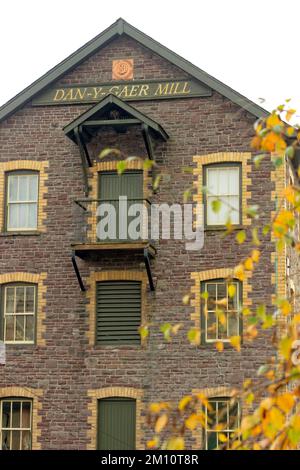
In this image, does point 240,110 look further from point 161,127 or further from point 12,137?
point 12,137

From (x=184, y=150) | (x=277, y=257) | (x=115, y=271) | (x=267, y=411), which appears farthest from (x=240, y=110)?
(x=267, y=411)

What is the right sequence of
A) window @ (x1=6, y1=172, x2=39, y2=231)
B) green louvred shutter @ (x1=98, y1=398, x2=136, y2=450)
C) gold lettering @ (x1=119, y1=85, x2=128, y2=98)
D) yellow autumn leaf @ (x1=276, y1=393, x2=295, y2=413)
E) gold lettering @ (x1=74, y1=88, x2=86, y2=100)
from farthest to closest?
1. gold lettering @ (x1=74, y1=88, x2=86, y2=100)
2. gold lettering @ (x1=119, y1=85, x2=128, y2=98)
3. window @ (x1=6, y1=172, x2=39, y2=231)
4. green louvred shutter @ (x1=98, y1=398, x2=136, y2=450)
5. yellow autumn leaf @ (x1=276, y1=393, x2=295, y2=413)

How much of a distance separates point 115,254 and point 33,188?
304cm

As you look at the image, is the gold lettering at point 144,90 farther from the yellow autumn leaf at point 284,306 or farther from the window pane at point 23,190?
the yellow autumn leaf at point 284,306

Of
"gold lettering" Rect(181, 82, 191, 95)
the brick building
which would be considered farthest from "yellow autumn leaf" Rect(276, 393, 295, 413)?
"gold lettering" Rect(181, 82, 191, 95)

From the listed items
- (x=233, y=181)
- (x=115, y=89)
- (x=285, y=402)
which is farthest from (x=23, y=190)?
(x=285, y=402)

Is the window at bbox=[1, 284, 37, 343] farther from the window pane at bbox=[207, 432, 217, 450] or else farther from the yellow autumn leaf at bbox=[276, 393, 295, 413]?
the yellow autumn leaf at bbox=[276, 393, 295, 413]

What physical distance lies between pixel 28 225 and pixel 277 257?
21.8 ft

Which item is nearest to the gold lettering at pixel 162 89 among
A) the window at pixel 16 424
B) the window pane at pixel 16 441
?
the window at pixel 16 424

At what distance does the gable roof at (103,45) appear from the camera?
2248cm

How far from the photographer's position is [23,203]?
23.2 metres

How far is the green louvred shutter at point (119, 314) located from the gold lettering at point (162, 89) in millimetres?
5086

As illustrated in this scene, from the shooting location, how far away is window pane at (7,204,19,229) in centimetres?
2327

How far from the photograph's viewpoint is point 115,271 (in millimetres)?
22219
